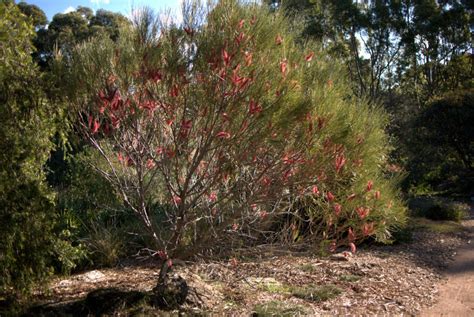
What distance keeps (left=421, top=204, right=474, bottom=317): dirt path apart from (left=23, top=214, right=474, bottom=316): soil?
0.03 ft

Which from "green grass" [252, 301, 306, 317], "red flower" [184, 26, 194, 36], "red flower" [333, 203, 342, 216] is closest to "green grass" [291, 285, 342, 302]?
"green grass" [252, 301, 306, 317]

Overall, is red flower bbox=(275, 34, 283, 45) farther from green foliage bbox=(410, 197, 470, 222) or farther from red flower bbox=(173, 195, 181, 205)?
green foliage bbox=(410, 197, 470, 222)

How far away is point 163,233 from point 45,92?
230cm

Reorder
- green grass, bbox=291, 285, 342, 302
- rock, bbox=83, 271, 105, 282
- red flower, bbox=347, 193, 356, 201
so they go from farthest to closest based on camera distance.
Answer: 1. rock, bbox=83, 271, 105, 282
2. green grass, bbox=291, 285, 342, 302
3. red flower, bbox=347, 193, 356, 201

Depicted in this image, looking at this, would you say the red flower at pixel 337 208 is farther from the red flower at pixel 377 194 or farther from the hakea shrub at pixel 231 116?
the red flower at pixel 377 194

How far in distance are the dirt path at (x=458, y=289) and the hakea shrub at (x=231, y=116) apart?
4.70ft

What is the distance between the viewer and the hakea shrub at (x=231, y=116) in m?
3.79

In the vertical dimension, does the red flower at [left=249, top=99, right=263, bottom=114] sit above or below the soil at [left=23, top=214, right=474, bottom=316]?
above

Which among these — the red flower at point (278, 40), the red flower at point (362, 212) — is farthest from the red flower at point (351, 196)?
the red flower at point (278, 40)

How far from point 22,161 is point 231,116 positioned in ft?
5.39

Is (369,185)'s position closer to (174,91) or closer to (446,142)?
(174,91)

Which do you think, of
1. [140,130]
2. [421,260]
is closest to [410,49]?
[421,260]

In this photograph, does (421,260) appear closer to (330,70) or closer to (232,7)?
(330,70)

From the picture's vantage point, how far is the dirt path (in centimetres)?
530
